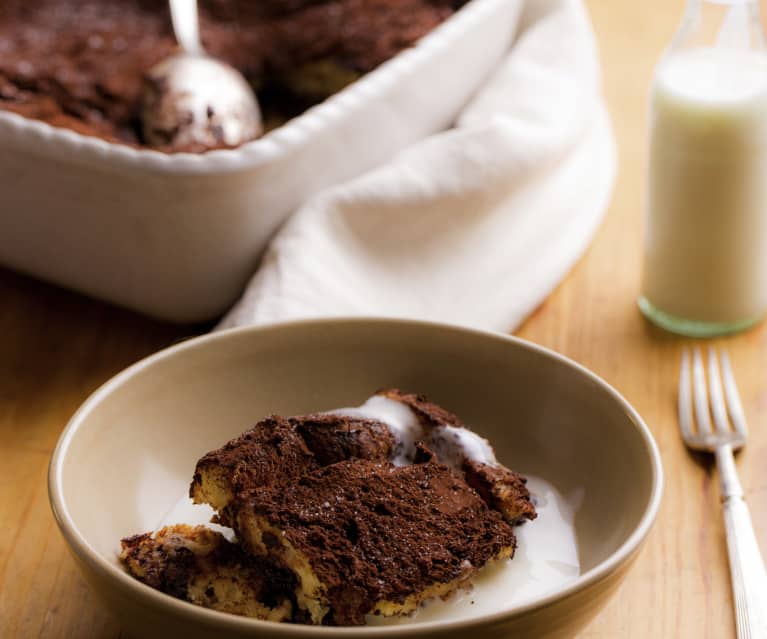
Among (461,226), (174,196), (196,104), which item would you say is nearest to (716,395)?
(461,226)

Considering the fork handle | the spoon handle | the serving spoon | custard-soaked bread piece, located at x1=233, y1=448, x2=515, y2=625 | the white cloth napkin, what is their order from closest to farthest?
custard-soaked bread piece, located at x1=233, y1=448, x2=515, y2=625 → the fork handle → the white cloth napkin → the serving spoon → the spoon handle

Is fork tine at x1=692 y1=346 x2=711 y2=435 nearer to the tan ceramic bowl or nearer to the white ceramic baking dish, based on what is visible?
the tan ceramic bowl

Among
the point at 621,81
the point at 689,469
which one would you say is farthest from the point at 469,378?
the point at 621,81

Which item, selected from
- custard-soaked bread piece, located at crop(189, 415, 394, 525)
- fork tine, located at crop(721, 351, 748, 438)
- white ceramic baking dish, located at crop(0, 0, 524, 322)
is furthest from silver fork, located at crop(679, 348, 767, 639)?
white ceramic baking dish, located at crop(0, 0, 524, 322)

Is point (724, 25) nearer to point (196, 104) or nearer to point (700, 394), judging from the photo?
point (700, 394)

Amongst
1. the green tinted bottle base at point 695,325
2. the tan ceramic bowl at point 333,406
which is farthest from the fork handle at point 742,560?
the green tinted bottle base at point 695,325

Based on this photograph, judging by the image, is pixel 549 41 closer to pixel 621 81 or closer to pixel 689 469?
pixel 621 81
